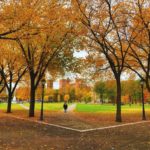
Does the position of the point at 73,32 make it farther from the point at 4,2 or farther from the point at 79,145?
the point at 79,145

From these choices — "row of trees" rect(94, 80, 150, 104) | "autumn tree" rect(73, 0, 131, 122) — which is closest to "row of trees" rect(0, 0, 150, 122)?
"autumn tree" rect(73, 0, 131, 122)

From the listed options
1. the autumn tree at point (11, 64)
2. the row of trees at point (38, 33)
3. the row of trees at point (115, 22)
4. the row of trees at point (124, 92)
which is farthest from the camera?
the row of trees at point (124, 92)

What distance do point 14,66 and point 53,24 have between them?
67.3 feet

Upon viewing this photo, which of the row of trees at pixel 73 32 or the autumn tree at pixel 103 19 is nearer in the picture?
the row of trees at pixel 73 32

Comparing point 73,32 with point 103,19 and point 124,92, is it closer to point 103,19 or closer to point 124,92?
point 103,19

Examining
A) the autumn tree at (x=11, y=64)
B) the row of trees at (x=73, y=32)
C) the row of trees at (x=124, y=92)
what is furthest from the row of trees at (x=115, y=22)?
the row of trees at (x=124, y=92)

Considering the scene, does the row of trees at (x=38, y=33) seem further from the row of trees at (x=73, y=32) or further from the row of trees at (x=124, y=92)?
the row of trees at (x=124, y=92)

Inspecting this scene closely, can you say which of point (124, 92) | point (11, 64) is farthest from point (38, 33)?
point (124, 92)

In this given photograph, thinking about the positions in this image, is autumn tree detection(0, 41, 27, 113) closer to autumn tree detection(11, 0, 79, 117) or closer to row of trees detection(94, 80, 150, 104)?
autumn tree detection(11, 0, 79, 117)

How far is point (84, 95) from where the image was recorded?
523 feet

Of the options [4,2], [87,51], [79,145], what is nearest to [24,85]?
[87,51]

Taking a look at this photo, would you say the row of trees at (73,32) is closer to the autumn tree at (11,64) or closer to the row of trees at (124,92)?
the autumn tree at (11,64)

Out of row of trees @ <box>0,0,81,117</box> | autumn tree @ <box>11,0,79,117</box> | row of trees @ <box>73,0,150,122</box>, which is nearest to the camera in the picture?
row of trees @ <box>0,0,81,117</box>

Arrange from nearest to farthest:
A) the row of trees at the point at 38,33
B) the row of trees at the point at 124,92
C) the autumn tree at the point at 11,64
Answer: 1. the row of trees at the point at 38,33
2. the autumn tree at the point at 11,64
3. the row of trees at the point at 124,92
